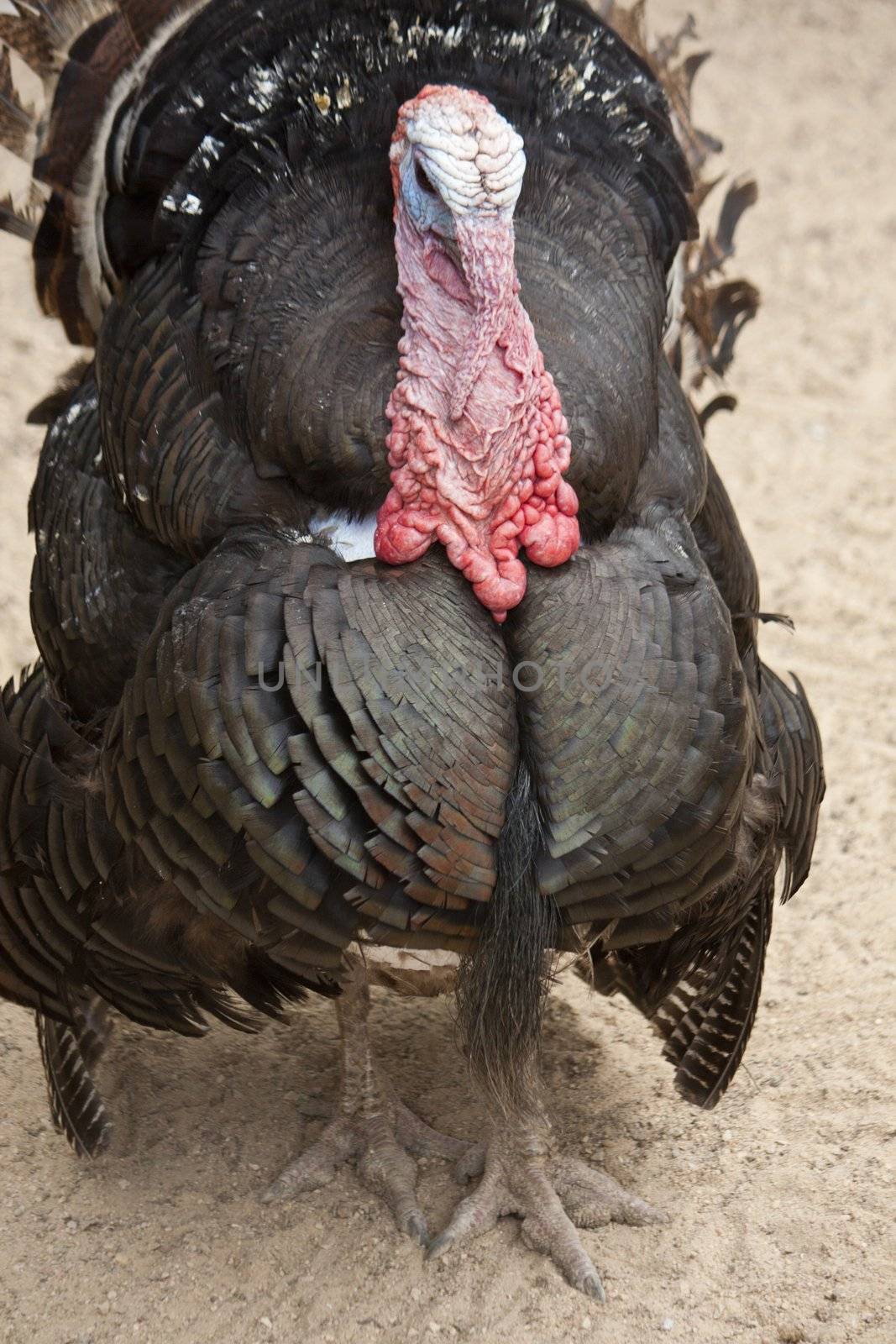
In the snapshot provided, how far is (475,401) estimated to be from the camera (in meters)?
2.90

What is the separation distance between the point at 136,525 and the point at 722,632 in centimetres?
124

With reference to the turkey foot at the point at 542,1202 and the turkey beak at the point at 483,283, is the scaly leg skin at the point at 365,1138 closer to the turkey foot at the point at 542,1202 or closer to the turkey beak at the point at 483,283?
the turkey foot at the point at 542,1202

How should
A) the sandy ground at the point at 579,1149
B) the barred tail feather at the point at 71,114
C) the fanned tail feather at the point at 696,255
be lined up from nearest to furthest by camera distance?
the sandy ground at the point at 579,1149
the barred tail feather at the point at 71,114
the fanned tail feather at the point at 696,255

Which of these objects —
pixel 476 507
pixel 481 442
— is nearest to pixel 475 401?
pixel 481 442

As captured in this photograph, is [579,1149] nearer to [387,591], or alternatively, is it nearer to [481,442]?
[387,591]

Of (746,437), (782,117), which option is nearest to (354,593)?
(746,437)

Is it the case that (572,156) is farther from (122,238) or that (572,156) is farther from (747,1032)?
(747,1032)

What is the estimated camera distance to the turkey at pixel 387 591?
2.76 meters

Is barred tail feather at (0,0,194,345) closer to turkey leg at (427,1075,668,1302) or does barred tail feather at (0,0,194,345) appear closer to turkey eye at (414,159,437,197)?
turkey eye at (414,159,437,197)

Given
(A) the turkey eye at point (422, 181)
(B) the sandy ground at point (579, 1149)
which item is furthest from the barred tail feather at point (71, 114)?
(B) the sandy ground at point (579, 1149)

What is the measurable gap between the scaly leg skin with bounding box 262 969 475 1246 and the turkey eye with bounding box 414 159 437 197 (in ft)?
5.65

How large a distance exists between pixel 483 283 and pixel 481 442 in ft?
0.93

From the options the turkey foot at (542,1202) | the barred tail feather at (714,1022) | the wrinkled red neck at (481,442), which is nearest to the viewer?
the wrinkled red neck at (481,442)

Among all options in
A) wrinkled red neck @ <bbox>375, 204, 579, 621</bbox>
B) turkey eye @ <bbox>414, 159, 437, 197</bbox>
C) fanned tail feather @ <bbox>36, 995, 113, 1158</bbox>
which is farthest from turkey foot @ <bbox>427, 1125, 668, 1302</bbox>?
turkey eye @ <bbox>414, 159, 437, 197</bbox>
